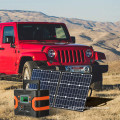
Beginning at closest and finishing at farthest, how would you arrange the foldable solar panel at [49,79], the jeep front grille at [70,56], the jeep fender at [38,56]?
the foldable solar panel at [49,79] → the jeep fender at [38,56] → the jeep front grille at [70,56]

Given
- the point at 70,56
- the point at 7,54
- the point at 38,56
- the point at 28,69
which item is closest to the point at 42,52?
the point at 38,56

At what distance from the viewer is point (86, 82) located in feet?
25.8

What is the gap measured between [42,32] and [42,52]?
189 cm

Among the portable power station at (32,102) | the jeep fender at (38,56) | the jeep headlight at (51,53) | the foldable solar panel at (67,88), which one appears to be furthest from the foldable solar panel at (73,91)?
the jeep headlight at (51,53)

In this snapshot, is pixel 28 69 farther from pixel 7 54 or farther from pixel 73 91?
pixel 73 91

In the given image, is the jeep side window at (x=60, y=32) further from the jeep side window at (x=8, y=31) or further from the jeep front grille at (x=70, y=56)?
the jeep front grille at (x=70, y=56)

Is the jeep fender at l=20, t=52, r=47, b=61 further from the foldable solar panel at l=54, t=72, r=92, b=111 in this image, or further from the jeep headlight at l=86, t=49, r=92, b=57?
the foldable solar panel at l=54, t=72, r=92, b=111

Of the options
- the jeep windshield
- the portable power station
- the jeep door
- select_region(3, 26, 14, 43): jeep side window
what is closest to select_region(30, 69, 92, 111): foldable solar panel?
the portable power station

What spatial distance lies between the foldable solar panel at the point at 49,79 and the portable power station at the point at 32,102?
0.85 m

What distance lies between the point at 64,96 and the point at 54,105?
31 cm

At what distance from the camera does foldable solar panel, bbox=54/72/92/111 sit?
779 cm

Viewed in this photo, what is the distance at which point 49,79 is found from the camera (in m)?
8.55

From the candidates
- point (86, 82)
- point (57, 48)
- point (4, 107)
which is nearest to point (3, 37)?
point (57, 48)

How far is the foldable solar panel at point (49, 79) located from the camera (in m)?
8.34
